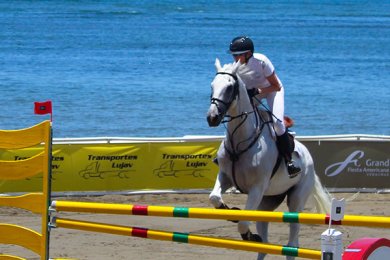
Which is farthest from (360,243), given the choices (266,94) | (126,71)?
(126,71)

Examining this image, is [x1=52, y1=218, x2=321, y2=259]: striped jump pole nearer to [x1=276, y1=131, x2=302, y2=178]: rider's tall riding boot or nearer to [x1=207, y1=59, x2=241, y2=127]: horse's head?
[x1=207, y1=59, x2=241, y2=127]: horse's head

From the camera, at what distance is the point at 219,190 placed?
8.91 meters

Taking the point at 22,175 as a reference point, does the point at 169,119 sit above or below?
below

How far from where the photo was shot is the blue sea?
32219 mm

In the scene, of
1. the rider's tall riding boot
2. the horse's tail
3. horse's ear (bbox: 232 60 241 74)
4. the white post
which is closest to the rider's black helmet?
horse's ear (bbox: 232 60 241 74)

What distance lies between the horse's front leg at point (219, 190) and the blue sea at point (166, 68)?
1705 cm

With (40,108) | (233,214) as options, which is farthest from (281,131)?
(233,214)

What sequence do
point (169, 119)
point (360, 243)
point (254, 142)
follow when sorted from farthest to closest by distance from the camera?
point (169, 119) → point (254, 142) → point (360, 243)

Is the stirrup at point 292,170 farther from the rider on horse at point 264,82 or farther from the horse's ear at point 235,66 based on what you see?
the horse's ear at point 235,66

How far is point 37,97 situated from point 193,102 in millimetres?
5763

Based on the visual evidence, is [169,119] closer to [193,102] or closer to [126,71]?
[193,102]

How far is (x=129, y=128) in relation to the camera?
29.9 m

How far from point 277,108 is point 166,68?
41621 mm

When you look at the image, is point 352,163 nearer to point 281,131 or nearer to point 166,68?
point 281,131
